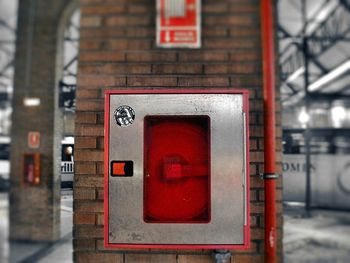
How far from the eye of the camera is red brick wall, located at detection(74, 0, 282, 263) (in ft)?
6.96

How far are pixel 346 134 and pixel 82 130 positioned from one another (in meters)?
8.84

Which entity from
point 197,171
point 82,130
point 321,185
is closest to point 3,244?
point 82,130

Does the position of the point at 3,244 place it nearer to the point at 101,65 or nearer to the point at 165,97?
the point at 101,65

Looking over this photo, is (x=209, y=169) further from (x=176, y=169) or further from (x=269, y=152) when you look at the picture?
(x=269, y=152)

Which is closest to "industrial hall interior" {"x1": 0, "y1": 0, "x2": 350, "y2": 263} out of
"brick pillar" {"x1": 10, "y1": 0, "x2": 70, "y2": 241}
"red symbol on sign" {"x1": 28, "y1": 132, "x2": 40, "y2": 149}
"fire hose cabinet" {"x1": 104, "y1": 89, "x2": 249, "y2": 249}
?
"fire hose cabinet" {"x1": 104, "y1": 89, "x2": 249, "y2": 249}

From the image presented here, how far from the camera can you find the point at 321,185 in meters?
8.58

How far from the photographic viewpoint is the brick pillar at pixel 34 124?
14.2 ft

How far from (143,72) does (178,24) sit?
393 millimetres

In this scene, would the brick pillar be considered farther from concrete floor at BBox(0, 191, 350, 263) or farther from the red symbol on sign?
concrete floor at BBox(0, 191, 350, 263)

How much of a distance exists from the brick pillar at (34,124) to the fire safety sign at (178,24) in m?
2.61

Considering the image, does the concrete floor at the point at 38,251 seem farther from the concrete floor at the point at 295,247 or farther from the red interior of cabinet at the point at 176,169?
the red interior of cabinet at the point at 176,169

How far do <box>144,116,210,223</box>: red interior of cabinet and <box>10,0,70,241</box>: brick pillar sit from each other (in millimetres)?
2748

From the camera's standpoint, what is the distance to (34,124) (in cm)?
459

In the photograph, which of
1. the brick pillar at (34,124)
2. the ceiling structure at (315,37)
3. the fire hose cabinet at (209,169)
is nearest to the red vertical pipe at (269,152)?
the fire hose cabinet at (209,169)
